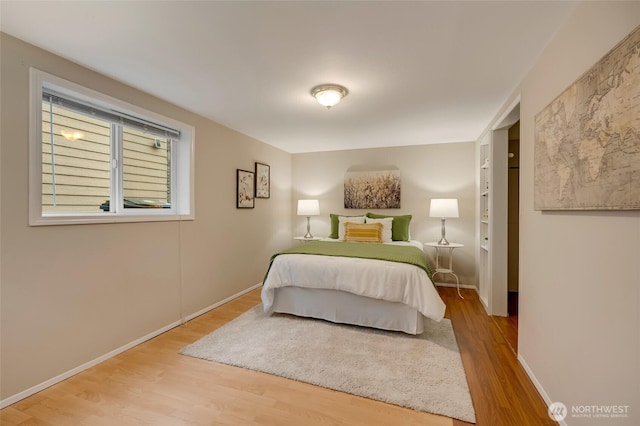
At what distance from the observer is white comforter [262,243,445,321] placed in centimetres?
242

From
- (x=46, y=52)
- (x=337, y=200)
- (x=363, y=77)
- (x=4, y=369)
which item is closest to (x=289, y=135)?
(x=337, y=200)

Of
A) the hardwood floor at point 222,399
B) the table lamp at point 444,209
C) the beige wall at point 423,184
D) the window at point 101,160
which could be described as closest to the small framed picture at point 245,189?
the window at point 101,160

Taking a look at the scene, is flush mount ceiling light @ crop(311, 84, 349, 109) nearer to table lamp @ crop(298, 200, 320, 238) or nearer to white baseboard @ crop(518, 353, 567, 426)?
table lamp @ crop(298, 200, 320, 238)

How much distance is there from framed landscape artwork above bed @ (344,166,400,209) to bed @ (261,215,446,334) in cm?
145

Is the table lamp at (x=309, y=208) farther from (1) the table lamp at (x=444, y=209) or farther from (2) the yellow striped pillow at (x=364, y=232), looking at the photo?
(1) the table lamp at (x=444, y=209)

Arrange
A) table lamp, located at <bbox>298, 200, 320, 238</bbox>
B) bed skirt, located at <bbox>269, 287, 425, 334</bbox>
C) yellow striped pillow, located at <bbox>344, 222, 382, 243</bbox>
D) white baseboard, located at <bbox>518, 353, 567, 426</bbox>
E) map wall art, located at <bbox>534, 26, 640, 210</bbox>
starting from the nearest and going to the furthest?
map wall art, located at <bbox>534, 26, 640, 210</bbox>
white baseboard, located at <bbox>518, 353, 567, 426</bbox>
bed skirt, located at <bbox>269, 287, 425, 334</bbox>
yellow striped pillow, located at <bbox>344, 222, 382, 243</bbox>
table lamp, located at <bbox>298, 200, 320, 238</bbox>

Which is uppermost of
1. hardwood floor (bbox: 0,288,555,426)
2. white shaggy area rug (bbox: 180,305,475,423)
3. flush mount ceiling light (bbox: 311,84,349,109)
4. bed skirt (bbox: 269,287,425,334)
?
flush mount ceiling light (bbox: 311,84,349,109)

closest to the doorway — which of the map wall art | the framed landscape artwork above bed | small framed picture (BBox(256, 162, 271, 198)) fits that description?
the framed landscape artwork above bed

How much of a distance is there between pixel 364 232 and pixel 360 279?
4.46 ft

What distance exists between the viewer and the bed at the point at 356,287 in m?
2.46

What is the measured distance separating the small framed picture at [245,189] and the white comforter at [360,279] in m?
1.21

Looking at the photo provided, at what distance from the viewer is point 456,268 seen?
4160 millimetres

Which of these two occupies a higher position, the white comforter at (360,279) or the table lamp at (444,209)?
the table lamp at (444,209)

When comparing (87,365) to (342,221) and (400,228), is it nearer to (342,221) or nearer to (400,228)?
(342,221)
